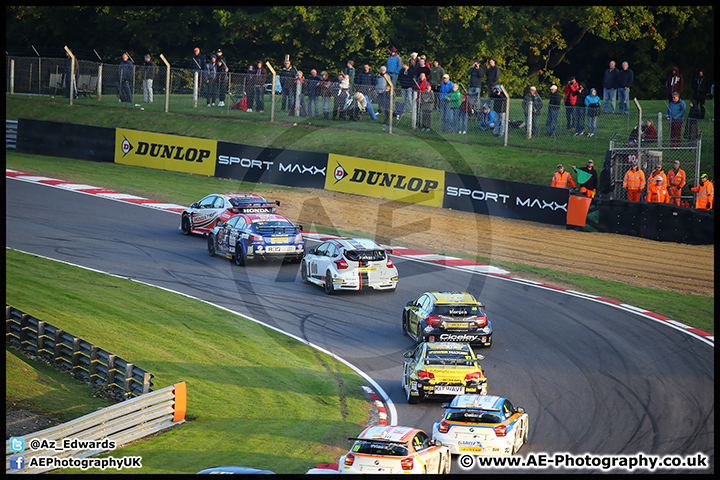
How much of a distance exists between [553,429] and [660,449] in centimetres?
194

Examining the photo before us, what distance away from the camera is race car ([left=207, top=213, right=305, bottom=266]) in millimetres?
25953

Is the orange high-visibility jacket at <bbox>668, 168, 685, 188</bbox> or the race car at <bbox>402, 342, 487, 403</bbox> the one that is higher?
the orange high-visibility jacket at <bbox>668, 168, 685, 188</bbox>

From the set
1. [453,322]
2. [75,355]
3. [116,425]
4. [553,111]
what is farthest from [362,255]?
[553,111]

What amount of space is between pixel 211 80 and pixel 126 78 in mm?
5467

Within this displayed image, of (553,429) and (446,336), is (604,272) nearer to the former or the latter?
(446,336)

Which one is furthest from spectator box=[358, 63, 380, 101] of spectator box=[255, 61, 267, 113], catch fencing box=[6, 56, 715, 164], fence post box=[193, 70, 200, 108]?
fence post box=[193, 70, 200, 108]

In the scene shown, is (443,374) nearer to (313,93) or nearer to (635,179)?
(635,179)

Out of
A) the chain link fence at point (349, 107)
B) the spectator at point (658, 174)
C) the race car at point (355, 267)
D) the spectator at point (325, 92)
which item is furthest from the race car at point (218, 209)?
the spectator at point (658, 174)

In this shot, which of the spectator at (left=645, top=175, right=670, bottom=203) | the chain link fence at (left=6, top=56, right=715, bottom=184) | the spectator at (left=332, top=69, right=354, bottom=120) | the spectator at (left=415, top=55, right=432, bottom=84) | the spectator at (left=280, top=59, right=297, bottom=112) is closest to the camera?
the spectator at (left=645, top=175, right=670, bottom=203)

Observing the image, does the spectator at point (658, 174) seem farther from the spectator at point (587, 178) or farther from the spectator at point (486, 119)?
the spectator at point (486, 119)

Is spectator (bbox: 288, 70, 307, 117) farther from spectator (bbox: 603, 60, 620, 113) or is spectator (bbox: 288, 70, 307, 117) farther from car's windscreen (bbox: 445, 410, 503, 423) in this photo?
car's windscreen (bbox: 445, 410, 503, 423)

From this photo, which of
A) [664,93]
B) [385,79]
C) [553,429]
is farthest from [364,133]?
[553,429]

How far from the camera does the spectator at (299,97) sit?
40.4 metres

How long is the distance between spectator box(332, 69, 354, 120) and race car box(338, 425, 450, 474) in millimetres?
27873
